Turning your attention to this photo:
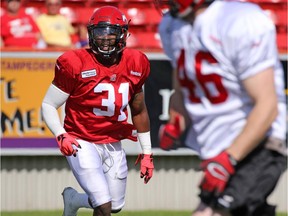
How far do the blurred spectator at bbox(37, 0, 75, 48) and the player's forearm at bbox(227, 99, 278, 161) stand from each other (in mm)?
6561

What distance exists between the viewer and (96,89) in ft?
22.7

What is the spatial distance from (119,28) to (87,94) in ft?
1.59

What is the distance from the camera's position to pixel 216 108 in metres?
4.61

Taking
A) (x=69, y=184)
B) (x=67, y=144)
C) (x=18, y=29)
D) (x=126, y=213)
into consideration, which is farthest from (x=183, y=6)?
(x=18, y=29)

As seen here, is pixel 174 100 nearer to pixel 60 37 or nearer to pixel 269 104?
pixel 269 104

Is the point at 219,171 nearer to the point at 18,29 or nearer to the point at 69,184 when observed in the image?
the point at 69,184

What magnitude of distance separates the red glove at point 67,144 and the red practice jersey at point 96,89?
0.30 meters

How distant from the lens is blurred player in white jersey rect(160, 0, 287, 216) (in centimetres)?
440

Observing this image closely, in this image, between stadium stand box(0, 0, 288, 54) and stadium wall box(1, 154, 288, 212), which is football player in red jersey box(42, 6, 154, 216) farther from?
stadium stand box(0, 0, 288, 54)

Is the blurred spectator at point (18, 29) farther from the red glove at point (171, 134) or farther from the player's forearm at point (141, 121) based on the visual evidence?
the red glove at point (171, 134)

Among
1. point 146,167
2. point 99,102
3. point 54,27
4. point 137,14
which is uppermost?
point 99,102

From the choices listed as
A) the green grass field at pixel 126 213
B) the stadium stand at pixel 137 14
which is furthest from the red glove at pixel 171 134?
the stadium stand at pixel 137 14

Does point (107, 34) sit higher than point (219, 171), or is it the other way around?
point (219, 171)

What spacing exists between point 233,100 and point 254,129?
10.1 inches
